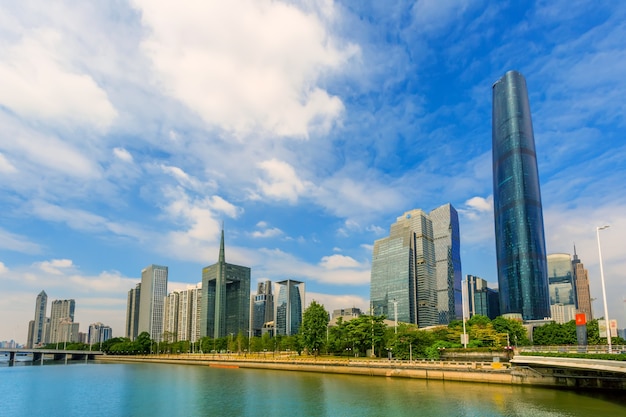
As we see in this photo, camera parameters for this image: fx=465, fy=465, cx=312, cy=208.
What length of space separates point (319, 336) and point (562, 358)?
6996cm

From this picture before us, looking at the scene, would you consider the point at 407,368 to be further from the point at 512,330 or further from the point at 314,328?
the point at 512,330

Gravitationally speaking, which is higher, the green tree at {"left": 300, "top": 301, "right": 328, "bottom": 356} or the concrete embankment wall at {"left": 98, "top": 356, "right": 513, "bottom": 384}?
the green tree at {"left": 300, "top": 301, "right": 328, "bottom": 356}

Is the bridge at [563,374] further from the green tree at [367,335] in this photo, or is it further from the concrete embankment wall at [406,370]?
the green tree at [367,335]

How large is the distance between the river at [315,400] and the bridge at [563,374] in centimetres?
259

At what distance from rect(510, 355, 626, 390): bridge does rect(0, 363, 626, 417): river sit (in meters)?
2.59

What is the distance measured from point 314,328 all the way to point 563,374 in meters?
66.6

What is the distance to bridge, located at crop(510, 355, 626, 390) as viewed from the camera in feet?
181

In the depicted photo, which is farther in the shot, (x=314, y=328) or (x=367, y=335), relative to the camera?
(x=314, y=328)

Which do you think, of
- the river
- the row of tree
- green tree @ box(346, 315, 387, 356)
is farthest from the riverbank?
green tree @ box(346, 315, 387, 356)

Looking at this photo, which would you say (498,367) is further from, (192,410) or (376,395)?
(192,410)

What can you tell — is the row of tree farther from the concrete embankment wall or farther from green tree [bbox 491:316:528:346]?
the concrete embankment wall

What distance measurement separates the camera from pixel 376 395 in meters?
59.6

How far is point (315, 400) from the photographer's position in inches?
2276

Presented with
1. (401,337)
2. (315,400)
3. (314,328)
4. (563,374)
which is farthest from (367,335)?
(315,400)
